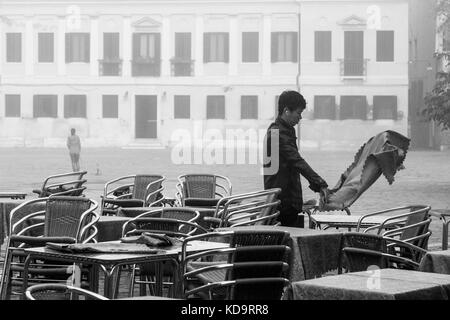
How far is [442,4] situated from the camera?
94.0ft

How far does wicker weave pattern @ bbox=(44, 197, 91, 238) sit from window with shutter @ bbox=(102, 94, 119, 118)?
51136 millimetres

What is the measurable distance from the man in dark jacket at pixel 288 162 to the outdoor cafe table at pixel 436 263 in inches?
89.9

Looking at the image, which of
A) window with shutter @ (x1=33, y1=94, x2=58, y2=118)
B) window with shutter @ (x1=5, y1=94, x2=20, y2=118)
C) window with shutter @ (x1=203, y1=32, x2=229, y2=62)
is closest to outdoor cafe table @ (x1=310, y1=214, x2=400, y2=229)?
window with shutter @ (x1=203, y1=32, x2=229, y2=62)

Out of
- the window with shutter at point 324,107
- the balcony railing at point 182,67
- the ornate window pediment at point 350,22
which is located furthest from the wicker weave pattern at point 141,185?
the ornate window pediment at point 350,22

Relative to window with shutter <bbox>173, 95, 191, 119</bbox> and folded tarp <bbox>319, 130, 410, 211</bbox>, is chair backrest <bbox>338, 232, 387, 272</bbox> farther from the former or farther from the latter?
window with shutter <bbox>173, 95, 191, 119</bbox>

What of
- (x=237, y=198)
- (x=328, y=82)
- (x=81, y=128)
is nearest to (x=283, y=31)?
(x=328, y=82)

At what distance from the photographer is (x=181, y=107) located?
193ft

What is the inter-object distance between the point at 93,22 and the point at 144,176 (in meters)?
47.4

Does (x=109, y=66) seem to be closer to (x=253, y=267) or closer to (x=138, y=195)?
(x=138, y=195)

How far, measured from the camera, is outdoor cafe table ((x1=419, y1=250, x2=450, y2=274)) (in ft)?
19.1

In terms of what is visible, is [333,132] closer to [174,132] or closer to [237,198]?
[174,132]

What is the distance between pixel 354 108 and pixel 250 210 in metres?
48.6

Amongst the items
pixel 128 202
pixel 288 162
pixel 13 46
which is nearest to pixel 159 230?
pixel 288 162
